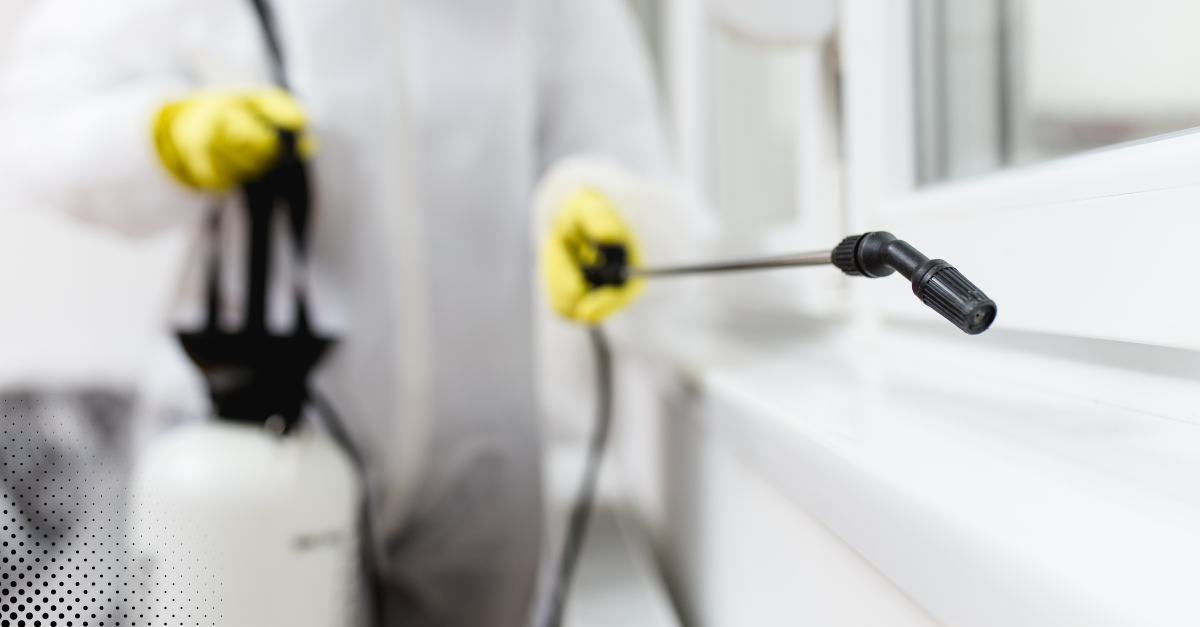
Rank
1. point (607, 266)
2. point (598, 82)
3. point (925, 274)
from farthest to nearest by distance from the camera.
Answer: point (598, 82) → point (607, 266) → point (925, 274)

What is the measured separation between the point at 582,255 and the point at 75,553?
0.46 meters

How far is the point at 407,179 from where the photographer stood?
2.58 feet

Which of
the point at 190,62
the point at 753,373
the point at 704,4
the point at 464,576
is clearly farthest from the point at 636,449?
the point at 190,62

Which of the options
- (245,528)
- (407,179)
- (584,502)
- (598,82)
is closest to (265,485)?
(245,528)

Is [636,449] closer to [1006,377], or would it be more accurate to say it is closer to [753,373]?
[753,373]

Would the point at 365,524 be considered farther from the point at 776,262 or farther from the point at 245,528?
the point at 776,262

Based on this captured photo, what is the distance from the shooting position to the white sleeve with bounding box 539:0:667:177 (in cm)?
87

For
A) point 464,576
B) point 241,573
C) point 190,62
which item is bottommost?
point 464,576

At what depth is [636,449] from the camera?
0.80 meters

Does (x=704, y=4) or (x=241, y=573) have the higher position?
(x=704, y=4)

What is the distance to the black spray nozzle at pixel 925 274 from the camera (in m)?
0.17

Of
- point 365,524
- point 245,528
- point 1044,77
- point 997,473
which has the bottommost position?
point 365,524

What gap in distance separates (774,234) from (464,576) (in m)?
0.59

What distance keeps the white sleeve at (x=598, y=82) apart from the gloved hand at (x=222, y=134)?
0.35 m
